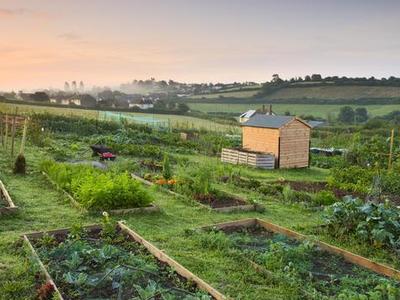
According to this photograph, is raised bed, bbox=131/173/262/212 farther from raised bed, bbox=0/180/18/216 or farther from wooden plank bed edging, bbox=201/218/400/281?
raised bed, bbox=0/180/18/216

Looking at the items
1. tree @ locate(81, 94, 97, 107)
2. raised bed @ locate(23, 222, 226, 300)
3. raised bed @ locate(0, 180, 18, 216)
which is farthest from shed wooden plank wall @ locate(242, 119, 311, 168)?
tree @ locate(81, 94, 97, 107)

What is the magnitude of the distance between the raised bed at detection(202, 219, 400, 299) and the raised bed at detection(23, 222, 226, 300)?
943 mm

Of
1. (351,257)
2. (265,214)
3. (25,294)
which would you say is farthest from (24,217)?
(351,257)

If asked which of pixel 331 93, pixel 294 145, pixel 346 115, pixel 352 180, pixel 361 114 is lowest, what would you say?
pixel 352 180

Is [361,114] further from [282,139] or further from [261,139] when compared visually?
[282,139]

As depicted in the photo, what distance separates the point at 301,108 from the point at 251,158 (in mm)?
31677

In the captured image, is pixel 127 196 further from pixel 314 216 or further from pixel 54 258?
pixel 314 216

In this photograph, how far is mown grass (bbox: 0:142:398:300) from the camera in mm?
4938

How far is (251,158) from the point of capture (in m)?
16.6

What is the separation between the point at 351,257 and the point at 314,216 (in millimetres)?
2816

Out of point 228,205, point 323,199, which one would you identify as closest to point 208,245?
point 228,205

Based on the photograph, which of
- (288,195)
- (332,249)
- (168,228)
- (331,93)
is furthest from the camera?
(331,93)

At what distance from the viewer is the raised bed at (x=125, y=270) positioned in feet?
15.1

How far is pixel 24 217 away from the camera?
7.62 metres
